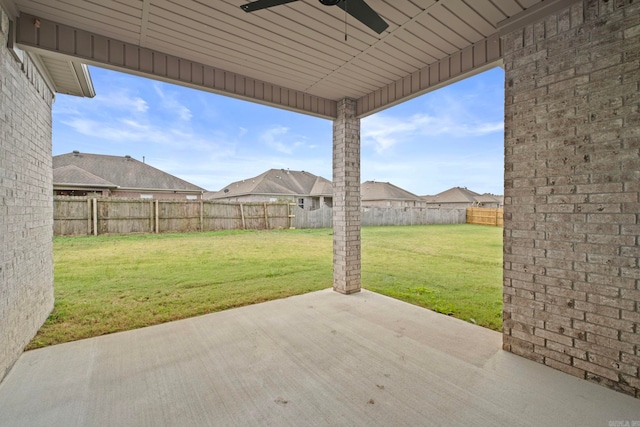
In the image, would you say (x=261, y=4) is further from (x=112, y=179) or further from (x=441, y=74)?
(x=112, y=179)

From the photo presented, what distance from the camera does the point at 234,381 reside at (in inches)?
84.1

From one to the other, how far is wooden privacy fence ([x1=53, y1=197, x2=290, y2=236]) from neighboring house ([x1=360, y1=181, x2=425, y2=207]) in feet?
46.4

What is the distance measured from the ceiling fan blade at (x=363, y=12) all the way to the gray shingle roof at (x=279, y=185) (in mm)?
18783

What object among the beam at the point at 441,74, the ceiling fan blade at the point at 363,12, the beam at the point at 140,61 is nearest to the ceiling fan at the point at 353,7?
the ceiling fan blade at the point at 363,12

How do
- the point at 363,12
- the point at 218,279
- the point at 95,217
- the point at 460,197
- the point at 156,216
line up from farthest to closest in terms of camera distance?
the point at 460,197 → the point at 156,216 → the point at 95,217 → the point at 218,279 → the point at 363,12

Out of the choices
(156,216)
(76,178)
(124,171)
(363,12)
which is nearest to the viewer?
(363,12)

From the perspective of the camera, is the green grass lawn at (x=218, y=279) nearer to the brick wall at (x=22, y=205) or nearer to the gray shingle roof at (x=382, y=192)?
the brick wall at (x=22, y=205)

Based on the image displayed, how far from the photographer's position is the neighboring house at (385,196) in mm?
27014

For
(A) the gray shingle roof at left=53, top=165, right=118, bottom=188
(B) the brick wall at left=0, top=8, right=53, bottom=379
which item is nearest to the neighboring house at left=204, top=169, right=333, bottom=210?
(A) the gray shingle roof at left=53, top=165, right=118, bottom=188

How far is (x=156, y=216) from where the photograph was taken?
11555 mm

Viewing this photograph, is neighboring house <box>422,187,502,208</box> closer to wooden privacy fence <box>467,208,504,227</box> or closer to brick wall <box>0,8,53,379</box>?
wooden privacy fence <box>467,208,504,227</box>

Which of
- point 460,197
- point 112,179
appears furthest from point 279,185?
point 460,197

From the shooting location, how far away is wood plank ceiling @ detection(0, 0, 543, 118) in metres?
2.26

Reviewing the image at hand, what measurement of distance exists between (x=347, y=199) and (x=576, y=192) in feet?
8.97
